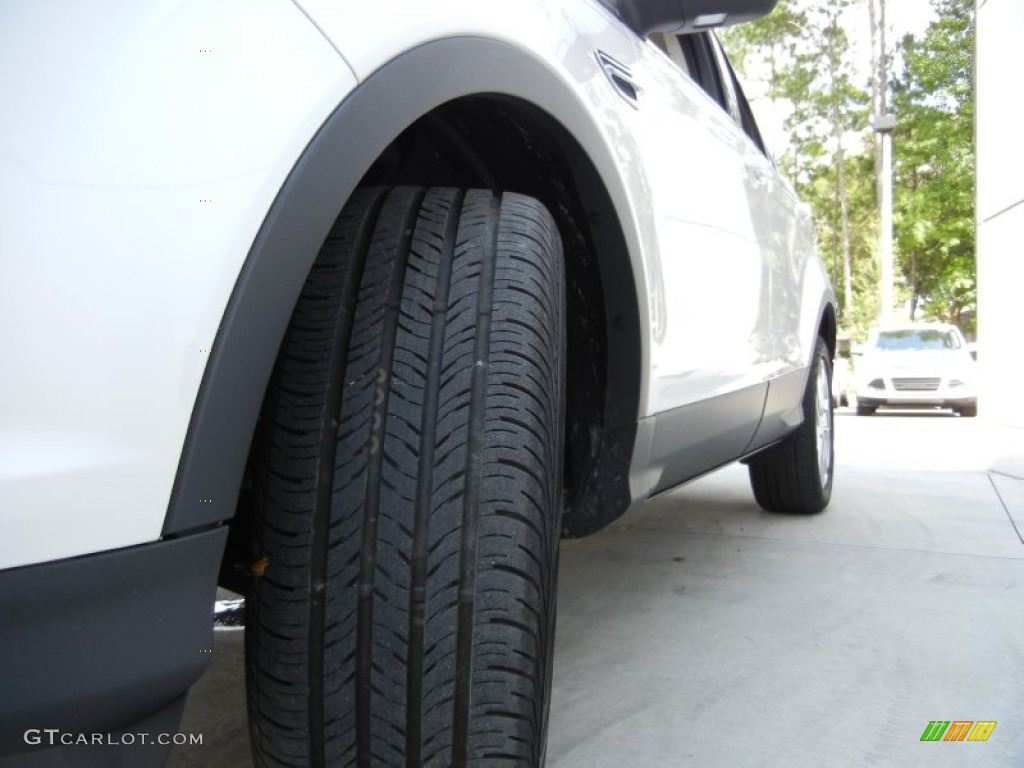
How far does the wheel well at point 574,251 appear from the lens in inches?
52.8

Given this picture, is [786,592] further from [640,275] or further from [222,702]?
[222,702]

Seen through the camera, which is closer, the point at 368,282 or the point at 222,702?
the point at 368,282

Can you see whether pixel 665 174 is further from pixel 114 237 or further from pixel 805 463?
pixel 805 463

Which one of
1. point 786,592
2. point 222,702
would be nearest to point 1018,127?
point 786,592

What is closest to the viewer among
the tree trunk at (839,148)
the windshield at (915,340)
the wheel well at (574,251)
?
the wheel well at (574,251)

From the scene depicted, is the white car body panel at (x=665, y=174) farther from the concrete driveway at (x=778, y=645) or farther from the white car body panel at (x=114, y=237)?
the concrete driveway at (x=778, y=645)

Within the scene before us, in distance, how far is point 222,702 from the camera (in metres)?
1.74

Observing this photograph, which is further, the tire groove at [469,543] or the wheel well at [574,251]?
the wheel well at [574,251]

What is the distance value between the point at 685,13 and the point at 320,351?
972 millimetres

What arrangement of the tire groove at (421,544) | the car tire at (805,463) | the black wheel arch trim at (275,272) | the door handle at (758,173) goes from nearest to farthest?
the black wheel arch trim at (275,272) < the tire groove at (421,544) < the door handle at (758,173) < the car tire at (805,463)

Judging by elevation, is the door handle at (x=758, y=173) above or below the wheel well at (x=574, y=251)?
above

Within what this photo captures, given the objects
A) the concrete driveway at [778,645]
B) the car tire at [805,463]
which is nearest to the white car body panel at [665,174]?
the concrete driveway at [778,645]

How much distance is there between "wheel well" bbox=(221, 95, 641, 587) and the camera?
1341mm

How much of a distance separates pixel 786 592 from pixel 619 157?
1.46m
